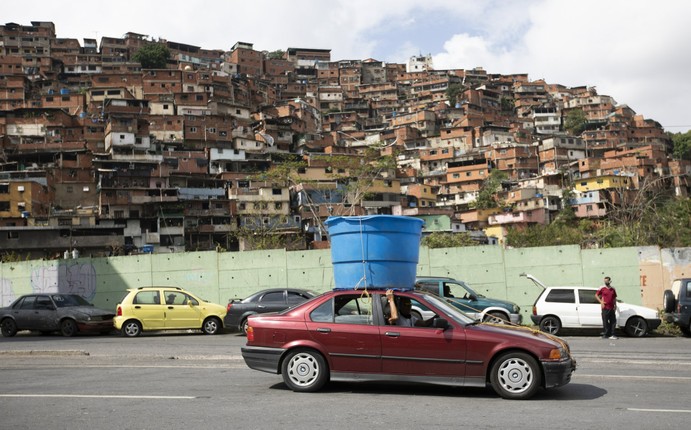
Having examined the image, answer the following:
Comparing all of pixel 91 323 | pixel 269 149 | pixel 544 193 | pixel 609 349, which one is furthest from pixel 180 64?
pixel 609 349

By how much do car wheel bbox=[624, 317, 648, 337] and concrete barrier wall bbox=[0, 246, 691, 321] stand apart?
2.71m

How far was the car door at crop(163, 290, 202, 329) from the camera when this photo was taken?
20516 millimetres

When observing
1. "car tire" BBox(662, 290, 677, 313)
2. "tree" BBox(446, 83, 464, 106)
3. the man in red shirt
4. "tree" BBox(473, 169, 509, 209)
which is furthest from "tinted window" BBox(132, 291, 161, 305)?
"tree" BBox(446, 83, 464, 106)

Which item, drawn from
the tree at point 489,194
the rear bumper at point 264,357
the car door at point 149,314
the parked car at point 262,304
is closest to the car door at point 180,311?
the car door at point 149,314

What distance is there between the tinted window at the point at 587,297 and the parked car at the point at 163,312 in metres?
10.7

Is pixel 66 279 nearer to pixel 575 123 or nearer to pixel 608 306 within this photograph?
pixel 608 306

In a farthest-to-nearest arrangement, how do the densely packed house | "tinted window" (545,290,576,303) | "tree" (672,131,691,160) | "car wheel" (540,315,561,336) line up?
1. "tree" (672,131,691,160)
2. the densely packed house
3. "tinted window" (545,290,576,303)
4. "car wheel" (540,315,561,336)

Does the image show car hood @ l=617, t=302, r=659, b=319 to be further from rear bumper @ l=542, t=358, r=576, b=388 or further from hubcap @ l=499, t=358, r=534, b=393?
hubcap @ l=499, t=358, r=534, b=393

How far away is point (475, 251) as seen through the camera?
2312 centimetres

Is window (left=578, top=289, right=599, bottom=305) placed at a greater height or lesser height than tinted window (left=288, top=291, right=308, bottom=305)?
lesser

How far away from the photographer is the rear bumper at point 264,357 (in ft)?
30.4

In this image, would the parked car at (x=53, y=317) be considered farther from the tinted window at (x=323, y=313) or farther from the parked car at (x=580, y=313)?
the tinted window at (x=323, y=313)

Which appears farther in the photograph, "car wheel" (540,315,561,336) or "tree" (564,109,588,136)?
"tree" (564,109,588,136)

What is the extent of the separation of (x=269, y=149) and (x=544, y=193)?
38917 millimetres
